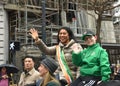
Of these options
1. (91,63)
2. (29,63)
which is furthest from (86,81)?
(29,63)

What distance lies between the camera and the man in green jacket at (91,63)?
20.4 feet

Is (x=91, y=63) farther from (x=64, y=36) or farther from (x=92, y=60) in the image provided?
(x=64, y=36)

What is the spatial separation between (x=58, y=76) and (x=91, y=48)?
73 cm

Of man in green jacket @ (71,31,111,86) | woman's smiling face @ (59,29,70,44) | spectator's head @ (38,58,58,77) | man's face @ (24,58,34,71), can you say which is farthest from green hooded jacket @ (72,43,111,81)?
man's face @ (24,58,34,71)

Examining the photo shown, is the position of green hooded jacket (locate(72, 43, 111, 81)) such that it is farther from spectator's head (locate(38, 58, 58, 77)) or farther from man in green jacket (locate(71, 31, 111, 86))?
spectator's head (locate(38, 58, 58, 77))

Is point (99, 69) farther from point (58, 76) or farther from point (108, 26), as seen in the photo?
point (108, 26)

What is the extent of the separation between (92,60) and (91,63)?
0.05m

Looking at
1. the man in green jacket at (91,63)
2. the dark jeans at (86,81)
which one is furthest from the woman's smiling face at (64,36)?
the dark jeans at (86,81)

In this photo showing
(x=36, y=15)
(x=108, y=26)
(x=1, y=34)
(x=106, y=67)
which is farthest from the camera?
(x=108, y=26)

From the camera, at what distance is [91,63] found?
630 cm

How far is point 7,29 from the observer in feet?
81.5

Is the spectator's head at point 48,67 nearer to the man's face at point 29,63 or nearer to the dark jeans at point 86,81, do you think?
the dark jeans at point 86,81

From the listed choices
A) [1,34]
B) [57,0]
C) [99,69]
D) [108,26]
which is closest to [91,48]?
[99,69]

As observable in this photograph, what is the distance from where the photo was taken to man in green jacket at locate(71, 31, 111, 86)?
244 inches
